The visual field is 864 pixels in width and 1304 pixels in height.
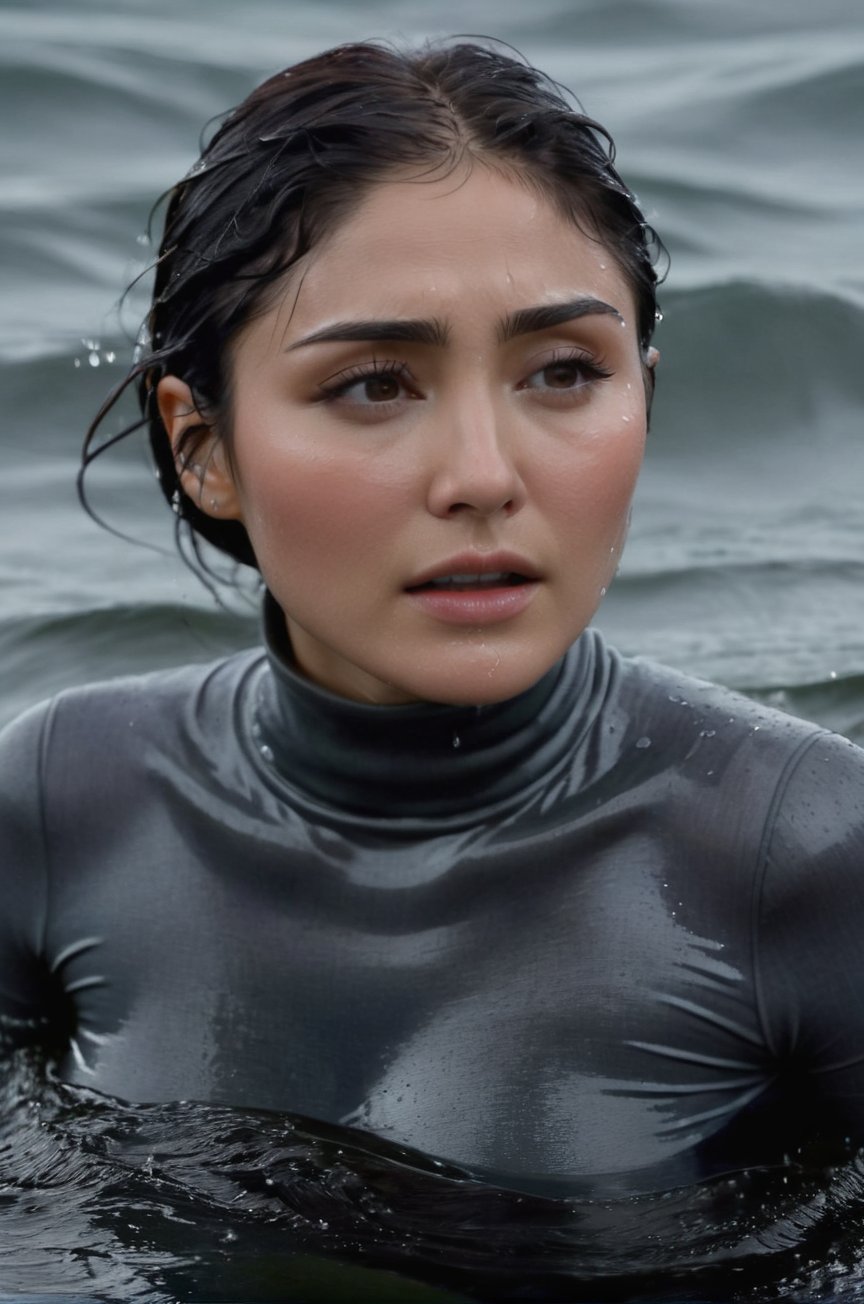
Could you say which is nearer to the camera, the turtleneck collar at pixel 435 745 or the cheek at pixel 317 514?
the cheek at pixel 317 514

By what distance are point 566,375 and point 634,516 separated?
3.30 metres

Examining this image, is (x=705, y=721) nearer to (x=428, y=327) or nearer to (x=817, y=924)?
(x=817, y=924)

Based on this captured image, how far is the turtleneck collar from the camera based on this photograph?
2.56m

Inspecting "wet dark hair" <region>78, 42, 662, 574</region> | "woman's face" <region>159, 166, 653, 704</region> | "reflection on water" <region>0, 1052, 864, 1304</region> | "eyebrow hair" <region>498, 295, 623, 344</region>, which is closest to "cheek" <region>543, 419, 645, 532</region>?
"woman's face" <region>159, 166, 653, 704</region>

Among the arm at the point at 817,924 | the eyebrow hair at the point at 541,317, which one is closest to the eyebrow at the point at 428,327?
the eyebrow hair at the point at 541,317

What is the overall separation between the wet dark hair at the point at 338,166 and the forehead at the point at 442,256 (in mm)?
23

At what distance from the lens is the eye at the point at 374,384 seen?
2.35 meters

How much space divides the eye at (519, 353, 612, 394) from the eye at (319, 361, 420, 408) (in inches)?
4.9

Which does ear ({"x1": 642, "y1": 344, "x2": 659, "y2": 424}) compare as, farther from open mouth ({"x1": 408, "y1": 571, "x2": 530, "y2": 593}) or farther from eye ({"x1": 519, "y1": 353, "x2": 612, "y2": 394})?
open mouth ({"x1": 408, "y1": 571, "x2": 530, "y2": 593})

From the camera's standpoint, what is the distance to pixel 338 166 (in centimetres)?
238

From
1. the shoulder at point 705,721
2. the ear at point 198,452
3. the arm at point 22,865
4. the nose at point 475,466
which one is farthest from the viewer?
the arm at point 22,865

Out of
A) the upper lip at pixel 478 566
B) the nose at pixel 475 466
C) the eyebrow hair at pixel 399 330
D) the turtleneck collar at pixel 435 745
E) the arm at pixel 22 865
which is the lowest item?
the arm at pixel 22 865

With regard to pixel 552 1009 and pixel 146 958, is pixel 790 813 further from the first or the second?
pixel 146 958

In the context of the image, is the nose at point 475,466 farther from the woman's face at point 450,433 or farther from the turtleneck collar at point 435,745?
the turtleneck collar at point 435,745
